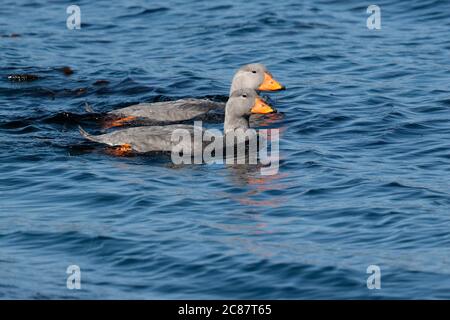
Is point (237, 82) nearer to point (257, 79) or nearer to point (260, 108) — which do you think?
point (257, 79)

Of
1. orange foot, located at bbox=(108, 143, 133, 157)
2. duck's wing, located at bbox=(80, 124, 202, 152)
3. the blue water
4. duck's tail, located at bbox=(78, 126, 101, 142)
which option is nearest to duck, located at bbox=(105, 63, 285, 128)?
the blue water

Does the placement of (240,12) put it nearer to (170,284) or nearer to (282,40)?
(282,40)

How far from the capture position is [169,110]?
51.3 feet

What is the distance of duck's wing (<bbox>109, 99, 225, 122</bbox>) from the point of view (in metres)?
15.6

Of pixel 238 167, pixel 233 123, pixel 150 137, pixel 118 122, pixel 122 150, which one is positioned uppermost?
pixel 118 122

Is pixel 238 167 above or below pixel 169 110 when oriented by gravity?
below

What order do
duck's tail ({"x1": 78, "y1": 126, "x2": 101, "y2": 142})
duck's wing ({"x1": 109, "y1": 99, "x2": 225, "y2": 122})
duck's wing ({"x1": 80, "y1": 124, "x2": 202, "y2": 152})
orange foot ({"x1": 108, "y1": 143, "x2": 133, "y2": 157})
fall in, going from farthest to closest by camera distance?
duck's wing ({"x1": 109, "y1": 99, "x2": 225, "y2": 122}) < duck's tail ({"x1": 78, "y1": 126, "x2": 101, "y2": 142}) < orange foot ({"x1": 108, "y1": 143, "x2": 133, "y2": 157}) < duck's wing ({"x1": 80, "y1": 124, "x2": 202, "y2": 152})

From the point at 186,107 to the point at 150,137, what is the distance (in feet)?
5.98

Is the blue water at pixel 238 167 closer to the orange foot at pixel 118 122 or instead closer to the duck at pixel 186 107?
the orange foot at pixel 118 122

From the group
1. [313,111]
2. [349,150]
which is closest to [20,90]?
[313,111]

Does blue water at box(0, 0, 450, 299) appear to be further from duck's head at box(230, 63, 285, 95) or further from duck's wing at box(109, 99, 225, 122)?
duck's wing at box(109, 99, 225, 122)

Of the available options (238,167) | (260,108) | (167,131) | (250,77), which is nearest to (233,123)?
(260,108)

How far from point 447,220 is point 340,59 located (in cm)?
822

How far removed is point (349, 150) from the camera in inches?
549
